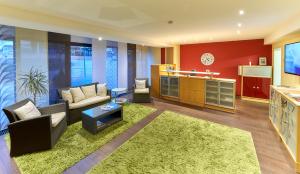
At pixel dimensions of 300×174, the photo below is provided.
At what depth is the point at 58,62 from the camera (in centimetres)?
487

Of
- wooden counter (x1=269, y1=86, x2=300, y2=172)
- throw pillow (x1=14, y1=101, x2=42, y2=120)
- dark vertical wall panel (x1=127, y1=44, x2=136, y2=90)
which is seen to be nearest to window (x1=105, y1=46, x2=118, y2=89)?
dark vertical wall panel (x1=127, y1=44, x2=136, y2=90)

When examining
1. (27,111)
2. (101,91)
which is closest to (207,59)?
(101,91)

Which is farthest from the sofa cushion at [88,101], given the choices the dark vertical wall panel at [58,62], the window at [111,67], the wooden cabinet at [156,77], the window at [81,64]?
the wooden cabinet at [156,77]

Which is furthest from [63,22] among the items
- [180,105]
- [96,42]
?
[180,105]

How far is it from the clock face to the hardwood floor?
2486 mm

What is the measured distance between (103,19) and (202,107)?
399cm

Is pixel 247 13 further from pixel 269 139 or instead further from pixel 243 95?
pixel 243 95

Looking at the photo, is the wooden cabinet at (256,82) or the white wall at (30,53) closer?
the white wall at (30,53)

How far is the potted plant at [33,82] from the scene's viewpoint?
3.95 metres

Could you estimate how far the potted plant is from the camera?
13.0 feet

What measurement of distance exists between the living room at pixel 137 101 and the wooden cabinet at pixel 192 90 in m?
0.04

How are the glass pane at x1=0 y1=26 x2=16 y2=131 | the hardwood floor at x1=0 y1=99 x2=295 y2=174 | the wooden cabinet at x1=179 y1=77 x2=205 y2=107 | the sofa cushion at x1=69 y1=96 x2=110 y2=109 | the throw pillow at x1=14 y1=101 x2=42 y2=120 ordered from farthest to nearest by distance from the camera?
the wooden cabinet at x1=179 y1=77 x2=205 y2=107
the sofa cushion at x1=69 y1=96 x2=110 y2=109
the glass pane at x1=0 y1=26 x2=16 y2=131
the throw pillow at x1=14 y1=101 x2=42 y2=120
the hardwood floor at x1=0 y1=99 x2=295 y2=174

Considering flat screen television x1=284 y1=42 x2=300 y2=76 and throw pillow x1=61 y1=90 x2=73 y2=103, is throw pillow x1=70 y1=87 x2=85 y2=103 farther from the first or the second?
flat screen television x1=284 y1=42 x2=300 y2=76

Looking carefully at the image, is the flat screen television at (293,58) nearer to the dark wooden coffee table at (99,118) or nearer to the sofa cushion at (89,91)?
the dark wooden coffee table at (99,118)
